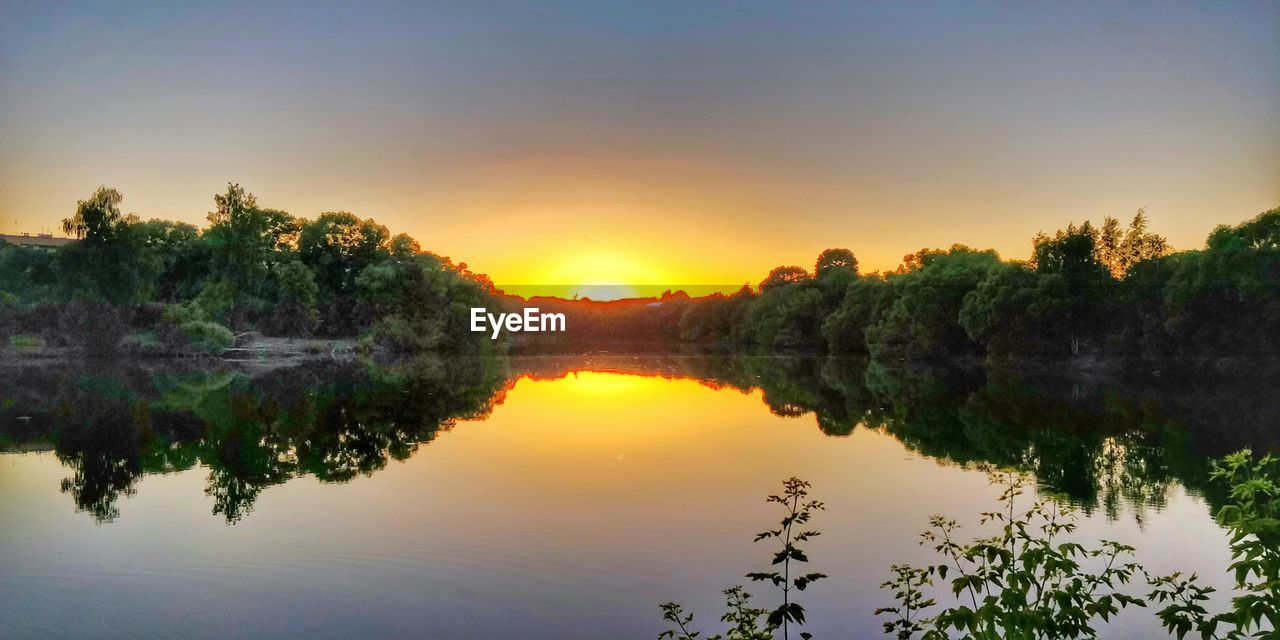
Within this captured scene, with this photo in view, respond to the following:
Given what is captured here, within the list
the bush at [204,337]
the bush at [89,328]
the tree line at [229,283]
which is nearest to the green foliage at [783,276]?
the tree line at [229,283]

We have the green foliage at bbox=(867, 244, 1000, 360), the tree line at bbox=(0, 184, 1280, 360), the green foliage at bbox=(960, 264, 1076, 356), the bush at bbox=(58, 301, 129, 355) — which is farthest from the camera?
the green foliage at bbox=(867, 244, 1000, 360)

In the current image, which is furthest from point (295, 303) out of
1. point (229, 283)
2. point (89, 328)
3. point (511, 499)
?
point (511, 499)

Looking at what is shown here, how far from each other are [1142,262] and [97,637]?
184 feet

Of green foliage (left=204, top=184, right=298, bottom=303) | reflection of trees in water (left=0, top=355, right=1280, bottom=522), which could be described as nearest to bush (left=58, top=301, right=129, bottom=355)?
green foliage (left=204, top=184, right=298, bottom=303)

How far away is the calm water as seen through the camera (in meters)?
8.06

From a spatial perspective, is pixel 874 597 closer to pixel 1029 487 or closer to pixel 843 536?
pixel 843 536

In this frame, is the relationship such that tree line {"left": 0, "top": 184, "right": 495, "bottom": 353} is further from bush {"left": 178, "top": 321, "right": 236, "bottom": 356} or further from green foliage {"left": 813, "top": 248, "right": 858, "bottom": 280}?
green foliage {"left": 813, "top": 248, "right": 858, "bottom": 280}

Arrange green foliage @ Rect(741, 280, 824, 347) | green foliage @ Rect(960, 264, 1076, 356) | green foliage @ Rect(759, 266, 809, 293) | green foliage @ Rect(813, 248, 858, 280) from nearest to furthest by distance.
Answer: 1. green foliage @ Rect(960, 264, 1076, 356)
2. green foliage @ Rect(741, 280, 824, 347)
3. green foliage @ Rect(813, 248, 858, 280)
4. green foliage @ Rect(759, 266, 809, 293)

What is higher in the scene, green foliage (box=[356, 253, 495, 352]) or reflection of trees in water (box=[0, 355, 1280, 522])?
green foliage (box=[356, 253, 495, 352])

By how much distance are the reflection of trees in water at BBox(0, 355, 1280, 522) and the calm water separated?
0.44 feet

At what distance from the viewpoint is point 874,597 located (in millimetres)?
8172

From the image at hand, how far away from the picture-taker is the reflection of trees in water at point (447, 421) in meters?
14.9

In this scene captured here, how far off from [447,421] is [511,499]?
10.6 meters

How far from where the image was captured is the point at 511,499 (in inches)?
502
